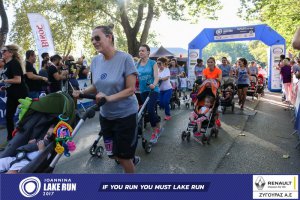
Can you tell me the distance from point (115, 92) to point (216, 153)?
3.37 meters

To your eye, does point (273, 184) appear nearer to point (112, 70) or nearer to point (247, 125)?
point (112, 70)

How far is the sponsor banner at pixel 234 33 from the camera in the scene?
20153 mm

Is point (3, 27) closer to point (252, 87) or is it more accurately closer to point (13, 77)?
point (13, 77)

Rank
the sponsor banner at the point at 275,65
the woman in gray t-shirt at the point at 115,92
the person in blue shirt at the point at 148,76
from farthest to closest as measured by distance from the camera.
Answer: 1. the sponsor banner at the point at 275,65
2. the person in blue shirt at the point at 148,76
3. the woman in gray t-shirt at the point at 115,92

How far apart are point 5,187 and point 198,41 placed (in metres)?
20.2

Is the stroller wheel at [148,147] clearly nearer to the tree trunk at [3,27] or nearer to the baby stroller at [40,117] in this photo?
the baby stroller at [40,117]

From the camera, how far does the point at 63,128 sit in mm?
3287

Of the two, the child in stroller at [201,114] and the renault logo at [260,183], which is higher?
the renault logo at [260,183]

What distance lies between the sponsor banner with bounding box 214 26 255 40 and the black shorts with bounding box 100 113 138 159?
59.5 feet

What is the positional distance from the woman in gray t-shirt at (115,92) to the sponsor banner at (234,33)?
59.4 ft

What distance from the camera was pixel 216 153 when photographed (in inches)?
244

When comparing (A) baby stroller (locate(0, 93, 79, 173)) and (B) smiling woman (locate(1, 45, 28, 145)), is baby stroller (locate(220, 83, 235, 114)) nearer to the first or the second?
(B) smiling woman (locate(1, 45, 28, 145))

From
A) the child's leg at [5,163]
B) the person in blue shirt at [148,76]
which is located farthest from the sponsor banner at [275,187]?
the person in blue shirt at [148,76]

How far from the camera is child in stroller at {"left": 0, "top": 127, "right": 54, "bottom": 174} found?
11.0ft
